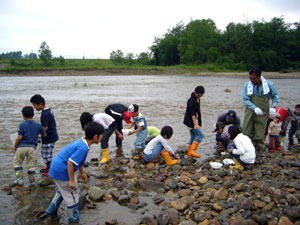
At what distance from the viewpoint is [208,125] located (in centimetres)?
1003

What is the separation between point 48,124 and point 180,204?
10.5 ft

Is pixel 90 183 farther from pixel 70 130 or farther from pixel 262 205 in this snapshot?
pixel 70 130

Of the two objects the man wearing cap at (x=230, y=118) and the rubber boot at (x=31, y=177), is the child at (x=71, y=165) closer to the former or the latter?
the rubber boot at (x=31, y=177)

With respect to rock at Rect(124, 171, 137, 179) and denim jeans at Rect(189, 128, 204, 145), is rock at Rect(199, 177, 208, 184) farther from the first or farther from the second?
denim jeans at Rect(189, 128, 204, 145)

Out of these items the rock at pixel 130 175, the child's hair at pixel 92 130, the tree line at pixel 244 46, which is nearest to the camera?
the child's hair at pixel 92 130

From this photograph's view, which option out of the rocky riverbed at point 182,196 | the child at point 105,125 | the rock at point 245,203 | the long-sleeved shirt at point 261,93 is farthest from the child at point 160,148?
the rock at point 245,203

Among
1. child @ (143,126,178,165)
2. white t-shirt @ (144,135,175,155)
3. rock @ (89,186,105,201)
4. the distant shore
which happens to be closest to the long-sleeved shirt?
child @ (143,126,178,165)

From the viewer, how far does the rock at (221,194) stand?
165 inches

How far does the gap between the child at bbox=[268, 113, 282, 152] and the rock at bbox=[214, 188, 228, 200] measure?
3.20 m

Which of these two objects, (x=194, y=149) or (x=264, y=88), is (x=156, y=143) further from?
(x=264, y=88)

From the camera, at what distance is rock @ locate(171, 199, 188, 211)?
4012 millimetres

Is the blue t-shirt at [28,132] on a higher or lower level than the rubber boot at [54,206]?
higher

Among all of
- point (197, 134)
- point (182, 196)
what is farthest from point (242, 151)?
point (182, 196)

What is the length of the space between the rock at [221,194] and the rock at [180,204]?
547 millimetres
